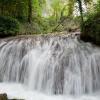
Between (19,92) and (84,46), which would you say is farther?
(84,46)

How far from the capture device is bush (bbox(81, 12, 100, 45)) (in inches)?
376

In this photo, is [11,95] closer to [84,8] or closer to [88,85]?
[88,85]

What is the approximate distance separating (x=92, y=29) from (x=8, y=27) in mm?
5738

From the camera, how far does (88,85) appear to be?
Result: 8297mm

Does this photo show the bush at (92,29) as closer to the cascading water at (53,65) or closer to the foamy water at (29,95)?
the cascading water at (53,65)

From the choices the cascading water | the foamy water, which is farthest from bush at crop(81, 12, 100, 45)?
the foamy water

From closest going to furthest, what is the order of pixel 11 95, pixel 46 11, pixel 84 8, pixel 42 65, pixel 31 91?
pixel 11 95 → pixel 31 91 → pixel 42 65 → pixel 84 8 → pixel 46 11

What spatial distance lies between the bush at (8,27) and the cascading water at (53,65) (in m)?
2.81

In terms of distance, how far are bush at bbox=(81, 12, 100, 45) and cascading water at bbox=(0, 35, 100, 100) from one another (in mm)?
271

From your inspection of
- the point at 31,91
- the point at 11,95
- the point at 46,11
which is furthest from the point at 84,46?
the point at 46,11

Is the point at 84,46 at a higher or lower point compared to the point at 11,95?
higher

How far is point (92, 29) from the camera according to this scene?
9.71 metres

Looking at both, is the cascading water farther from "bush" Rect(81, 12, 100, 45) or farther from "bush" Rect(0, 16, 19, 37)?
"bush" Rect(0, 16, 19, 37)

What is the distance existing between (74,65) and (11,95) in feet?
7.66
